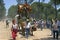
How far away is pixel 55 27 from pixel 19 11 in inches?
217

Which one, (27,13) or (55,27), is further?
(27,13)

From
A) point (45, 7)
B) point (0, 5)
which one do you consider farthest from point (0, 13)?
point (45, 7)

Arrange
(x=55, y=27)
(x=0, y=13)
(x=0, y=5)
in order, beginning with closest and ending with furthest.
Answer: (x=55, y=27), (x=0, y=5), (x=0, y=13)

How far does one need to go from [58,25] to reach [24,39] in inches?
120

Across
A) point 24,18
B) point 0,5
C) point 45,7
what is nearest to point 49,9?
point 45,7

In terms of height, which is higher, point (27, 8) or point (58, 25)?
point (27, 8)

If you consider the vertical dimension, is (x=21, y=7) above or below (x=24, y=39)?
above

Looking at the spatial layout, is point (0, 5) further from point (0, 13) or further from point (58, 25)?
point (58, 25)

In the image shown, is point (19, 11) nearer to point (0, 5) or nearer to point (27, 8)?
point (27, 8)

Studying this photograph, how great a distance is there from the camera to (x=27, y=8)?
2381 centimetres

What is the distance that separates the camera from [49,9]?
85312 mm

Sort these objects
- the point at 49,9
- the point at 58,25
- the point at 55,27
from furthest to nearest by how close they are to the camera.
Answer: the point at 49,9 → the point at 58,25 → the point at 55,27

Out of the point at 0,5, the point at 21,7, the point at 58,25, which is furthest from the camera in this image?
the point at 0,5

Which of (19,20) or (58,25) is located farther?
(19,20)
